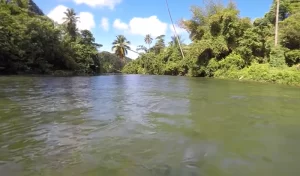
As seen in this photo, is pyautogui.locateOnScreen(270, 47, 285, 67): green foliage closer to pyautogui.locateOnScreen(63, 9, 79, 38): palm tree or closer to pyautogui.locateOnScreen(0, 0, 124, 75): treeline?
pyautogui.locateOnScreen(0, 0, 124, 75): treeline

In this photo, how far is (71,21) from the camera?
49.4m

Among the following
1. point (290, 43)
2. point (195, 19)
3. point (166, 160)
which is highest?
point (195, 19)

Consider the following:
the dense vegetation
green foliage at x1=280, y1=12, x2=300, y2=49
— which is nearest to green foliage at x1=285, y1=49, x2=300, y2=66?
the dense vegetation

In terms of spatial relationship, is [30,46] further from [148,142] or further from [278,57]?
[148,142]

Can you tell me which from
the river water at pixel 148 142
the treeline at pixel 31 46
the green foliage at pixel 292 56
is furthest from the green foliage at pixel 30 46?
the green foliage at pixel 292 56

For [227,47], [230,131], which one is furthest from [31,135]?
[227,47]

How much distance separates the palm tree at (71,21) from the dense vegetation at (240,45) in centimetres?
2228

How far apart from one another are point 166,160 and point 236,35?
96.9 ft

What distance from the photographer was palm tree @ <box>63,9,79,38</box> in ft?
159

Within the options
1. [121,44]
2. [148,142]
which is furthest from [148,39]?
[148,142]

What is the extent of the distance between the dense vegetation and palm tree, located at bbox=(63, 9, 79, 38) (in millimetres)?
22282

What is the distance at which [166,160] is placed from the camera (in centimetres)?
375

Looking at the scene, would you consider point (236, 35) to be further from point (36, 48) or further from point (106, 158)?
point (106, 158)

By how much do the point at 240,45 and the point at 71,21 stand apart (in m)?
32.5
